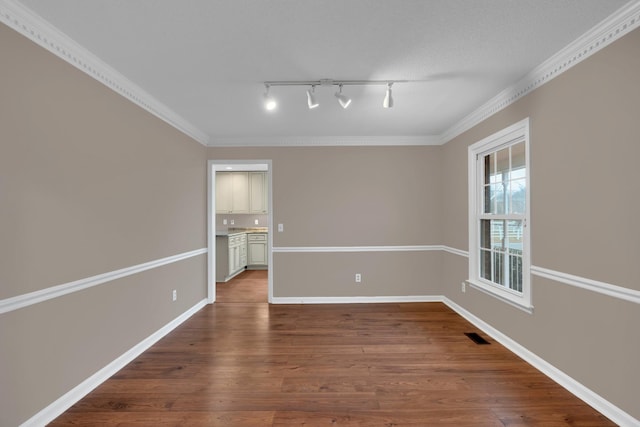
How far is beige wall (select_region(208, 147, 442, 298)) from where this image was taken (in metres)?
4.38

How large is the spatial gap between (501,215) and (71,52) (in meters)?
3.95

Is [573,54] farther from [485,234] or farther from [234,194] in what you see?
[234,194]

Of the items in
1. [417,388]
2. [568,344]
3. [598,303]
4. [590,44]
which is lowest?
[417,388]

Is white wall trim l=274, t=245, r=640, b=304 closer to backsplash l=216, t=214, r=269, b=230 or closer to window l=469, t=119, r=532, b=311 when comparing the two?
window l=469, t=119, r=532, b=311

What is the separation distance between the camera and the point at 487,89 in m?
2.80

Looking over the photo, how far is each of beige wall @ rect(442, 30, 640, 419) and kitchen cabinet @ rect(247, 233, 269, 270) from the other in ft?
18.2

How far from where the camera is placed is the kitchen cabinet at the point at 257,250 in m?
7.23

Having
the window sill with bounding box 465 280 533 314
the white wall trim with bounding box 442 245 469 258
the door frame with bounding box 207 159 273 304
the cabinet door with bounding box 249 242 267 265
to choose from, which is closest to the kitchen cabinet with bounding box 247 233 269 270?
the cabinet door with bounding box 249 242 267 265

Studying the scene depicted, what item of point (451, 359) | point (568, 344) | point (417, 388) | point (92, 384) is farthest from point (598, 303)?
point (92, 384)

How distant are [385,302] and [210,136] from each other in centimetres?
361

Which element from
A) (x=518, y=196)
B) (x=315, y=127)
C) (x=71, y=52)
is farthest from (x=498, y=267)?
(x=71, y=52)

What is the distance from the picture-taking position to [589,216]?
2.00 meters

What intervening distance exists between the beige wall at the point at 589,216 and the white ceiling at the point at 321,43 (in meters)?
0.34

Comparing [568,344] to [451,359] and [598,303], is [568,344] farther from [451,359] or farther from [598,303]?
[451,359]
